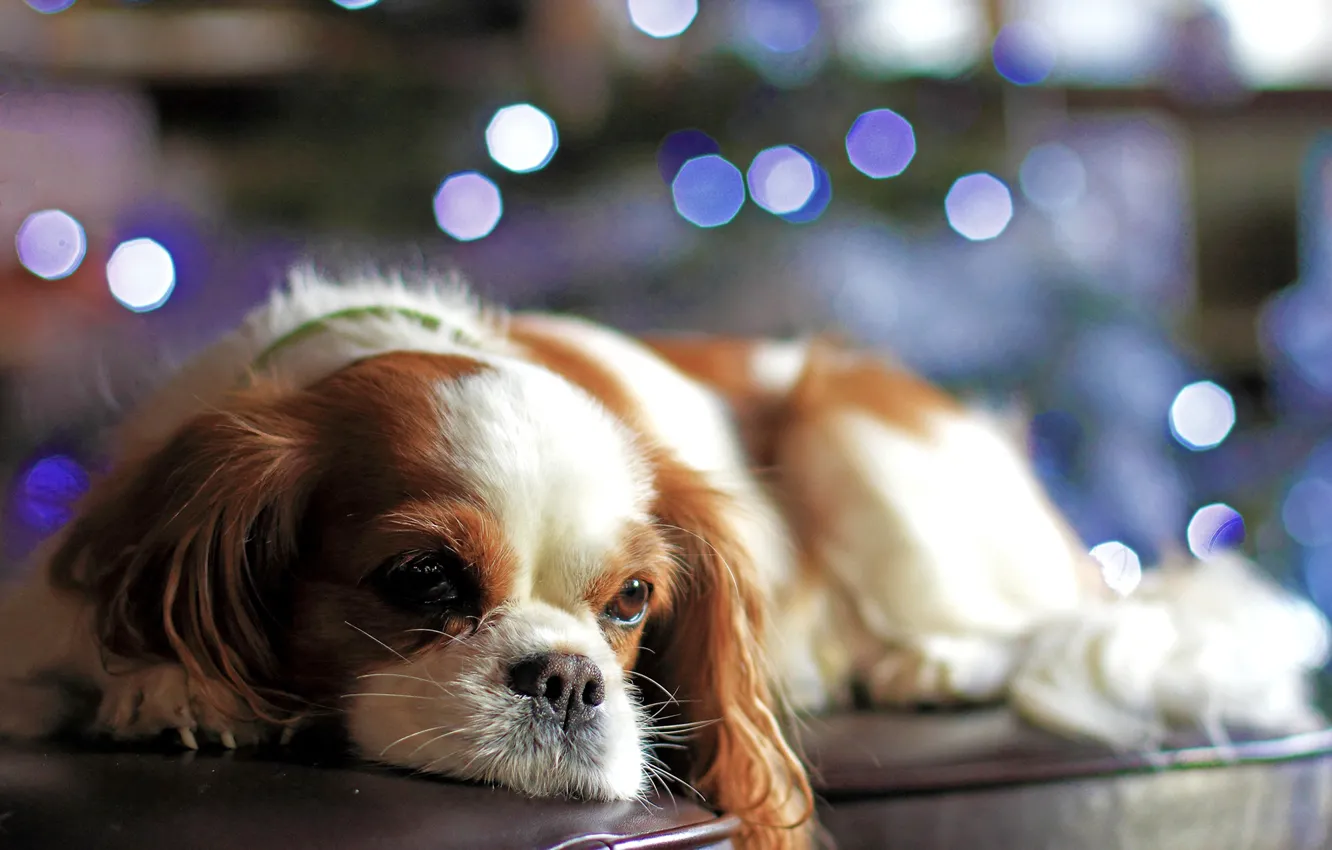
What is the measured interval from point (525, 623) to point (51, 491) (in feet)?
3.10

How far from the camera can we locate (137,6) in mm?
3848

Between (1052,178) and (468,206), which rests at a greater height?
Result: (1052,178)

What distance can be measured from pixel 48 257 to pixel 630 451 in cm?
259

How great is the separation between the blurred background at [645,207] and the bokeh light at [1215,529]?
11mm

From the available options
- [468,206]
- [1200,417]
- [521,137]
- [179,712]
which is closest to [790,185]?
[521,137]

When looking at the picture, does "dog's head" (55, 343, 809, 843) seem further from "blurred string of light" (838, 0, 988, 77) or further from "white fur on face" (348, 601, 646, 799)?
"blurred string of light" (838, 0, 988, 77)

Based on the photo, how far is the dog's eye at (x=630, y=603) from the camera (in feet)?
4.05

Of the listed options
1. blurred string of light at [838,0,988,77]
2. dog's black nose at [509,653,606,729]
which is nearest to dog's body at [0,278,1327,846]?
dog's black nose at [509,653,606,729]

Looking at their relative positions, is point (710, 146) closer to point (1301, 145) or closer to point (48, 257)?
point (48, 257)

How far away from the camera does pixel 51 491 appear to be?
1.71m

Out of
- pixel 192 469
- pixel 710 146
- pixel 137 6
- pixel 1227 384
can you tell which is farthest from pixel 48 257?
pixel 1227 384

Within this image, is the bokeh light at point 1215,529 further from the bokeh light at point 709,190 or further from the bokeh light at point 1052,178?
the bokeh light at point 709,190

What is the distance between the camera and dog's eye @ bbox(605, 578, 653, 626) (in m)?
1.24

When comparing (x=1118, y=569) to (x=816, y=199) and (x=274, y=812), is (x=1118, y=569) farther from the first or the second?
(x=274, y=812)
